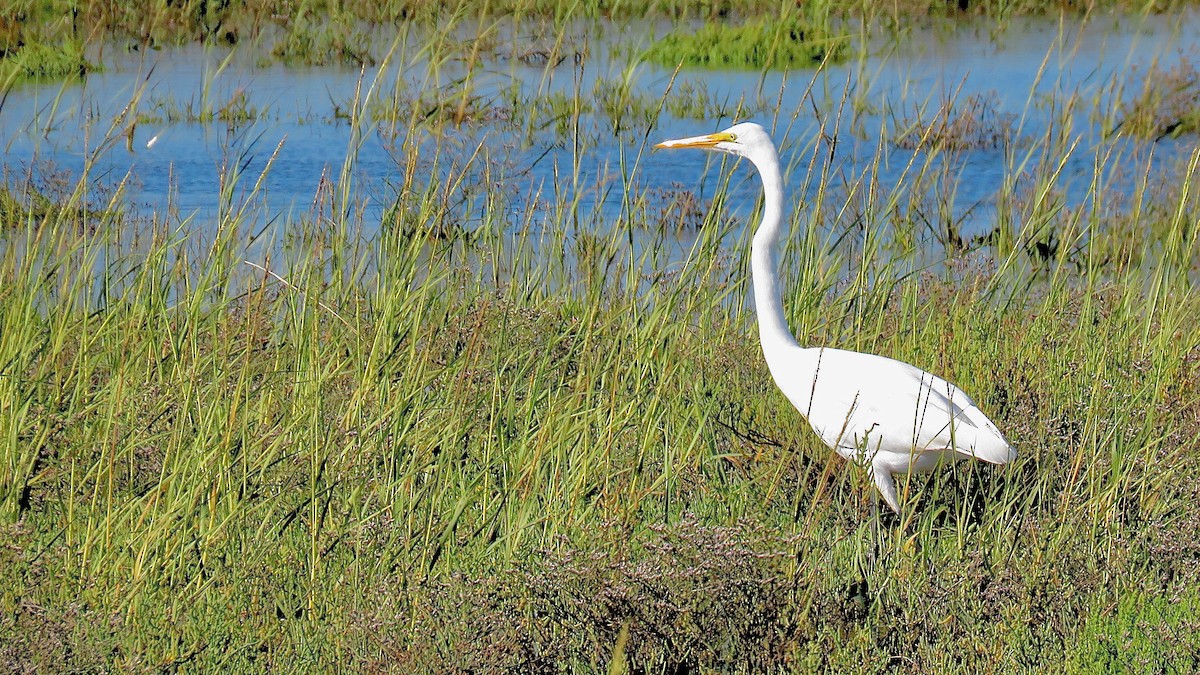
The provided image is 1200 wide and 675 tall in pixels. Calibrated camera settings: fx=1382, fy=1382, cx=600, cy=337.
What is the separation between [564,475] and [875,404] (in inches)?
27.4

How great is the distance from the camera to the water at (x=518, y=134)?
22.1ft

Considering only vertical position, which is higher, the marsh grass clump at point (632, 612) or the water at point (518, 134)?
the marsh grass clump at point (632, 612)

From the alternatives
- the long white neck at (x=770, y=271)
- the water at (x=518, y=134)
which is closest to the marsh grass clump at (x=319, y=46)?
the water at (x=518, y=134)

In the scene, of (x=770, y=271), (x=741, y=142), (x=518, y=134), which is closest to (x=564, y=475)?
(x=770, y=271)

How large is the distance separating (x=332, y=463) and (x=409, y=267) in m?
0.72

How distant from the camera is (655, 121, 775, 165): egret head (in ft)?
10.8

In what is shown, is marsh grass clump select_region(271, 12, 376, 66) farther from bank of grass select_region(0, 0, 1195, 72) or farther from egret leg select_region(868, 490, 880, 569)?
egret leg select_region(868, 490, 880, 569)

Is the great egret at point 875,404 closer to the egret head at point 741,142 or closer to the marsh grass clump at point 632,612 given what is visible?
the egret head at point 741,142

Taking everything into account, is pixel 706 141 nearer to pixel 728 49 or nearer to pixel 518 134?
pixel 518 134

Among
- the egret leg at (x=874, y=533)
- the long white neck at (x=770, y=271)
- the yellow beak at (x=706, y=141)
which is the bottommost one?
the egret leg at (x=874, y=533)

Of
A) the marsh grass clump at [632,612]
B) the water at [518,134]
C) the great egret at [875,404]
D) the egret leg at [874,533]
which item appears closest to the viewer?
the marsh grass clump at [632,612]

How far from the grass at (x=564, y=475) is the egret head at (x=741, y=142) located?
21cm

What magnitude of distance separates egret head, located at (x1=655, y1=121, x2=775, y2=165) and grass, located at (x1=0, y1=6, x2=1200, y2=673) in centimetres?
21

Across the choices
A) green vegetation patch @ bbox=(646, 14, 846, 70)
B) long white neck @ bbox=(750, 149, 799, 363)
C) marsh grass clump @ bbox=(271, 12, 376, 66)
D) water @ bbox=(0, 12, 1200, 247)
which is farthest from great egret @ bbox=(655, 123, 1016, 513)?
marsh grass clump @ bbox=(271, 12, 376, 66)
